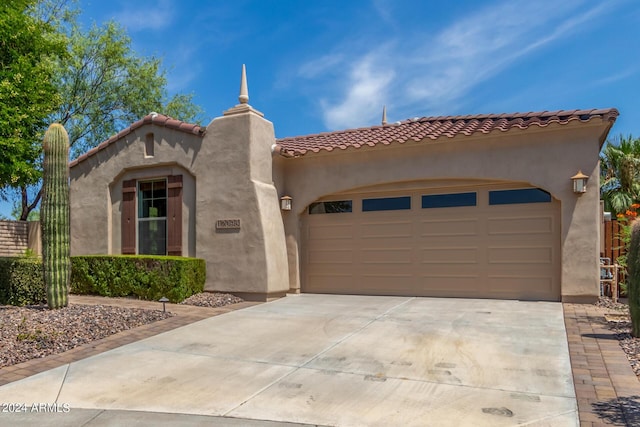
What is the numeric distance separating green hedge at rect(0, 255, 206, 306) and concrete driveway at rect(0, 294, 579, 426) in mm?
2771

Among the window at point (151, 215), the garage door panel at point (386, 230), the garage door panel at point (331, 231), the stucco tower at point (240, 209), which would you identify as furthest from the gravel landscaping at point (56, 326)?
the garage door panel at point (386, 230)

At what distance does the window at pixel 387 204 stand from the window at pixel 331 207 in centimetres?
42

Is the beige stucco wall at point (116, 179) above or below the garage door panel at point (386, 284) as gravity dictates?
above

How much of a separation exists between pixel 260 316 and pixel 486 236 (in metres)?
5.15

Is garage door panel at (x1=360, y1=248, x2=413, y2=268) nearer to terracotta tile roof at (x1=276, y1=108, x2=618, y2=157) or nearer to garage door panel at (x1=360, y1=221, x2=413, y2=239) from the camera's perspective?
garage door panel at (x1=360, y1=221, x2=413, y2=239)

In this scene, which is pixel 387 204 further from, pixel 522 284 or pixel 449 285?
pixel 522 284

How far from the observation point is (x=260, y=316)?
27.2 ft

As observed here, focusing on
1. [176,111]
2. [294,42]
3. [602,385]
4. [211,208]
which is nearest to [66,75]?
[176,111]

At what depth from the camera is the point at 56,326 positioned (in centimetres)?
677

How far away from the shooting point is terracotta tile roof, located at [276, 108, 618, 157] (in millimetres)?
9391

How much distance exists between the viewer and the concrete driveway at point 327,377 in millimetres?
3834

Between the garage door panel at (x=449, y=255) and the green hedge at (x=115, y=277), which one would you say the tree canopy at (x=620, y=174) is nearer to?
the garage door panel at (x=449, y=255)

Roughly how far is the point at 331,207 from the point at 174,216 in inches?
156

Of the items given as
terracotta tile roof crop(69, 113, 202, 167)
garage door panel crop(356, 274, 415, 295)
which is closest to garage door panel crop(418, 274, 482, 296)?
garage door panel crop(356, 274, 415, 295)
